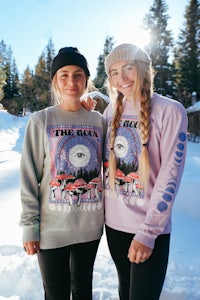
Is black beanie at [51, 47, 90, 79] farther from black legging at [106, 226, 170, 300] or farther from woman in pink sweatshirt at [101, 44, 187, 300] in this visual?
black legging at [106, 226, 170, 300]

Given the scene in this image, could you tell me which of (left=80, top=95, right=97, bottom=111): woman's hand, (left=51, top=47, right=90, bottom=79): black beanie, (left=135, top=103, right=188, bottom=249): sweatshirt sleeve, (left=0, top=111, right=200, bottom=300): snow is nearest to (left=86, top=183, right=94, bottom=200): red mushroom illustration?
(left=135, top=103, right=188, bottom=249): sweatshirt sleeve

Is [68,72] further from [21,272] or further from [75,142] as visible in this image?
[21,272]

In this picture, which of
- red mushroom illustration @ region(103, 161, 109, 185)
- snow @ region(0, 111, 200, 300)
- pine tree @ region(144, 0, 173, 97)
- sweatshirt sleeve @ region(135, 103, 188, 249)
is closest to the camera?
sweatshirt sleeve @ region(135, 103, 188, 249)

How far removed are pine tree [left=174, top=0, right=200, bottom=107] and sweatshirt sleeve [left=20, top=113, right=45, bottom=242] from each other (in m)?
28.2

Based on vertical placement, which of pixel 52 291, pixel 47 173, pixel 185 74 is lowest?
pixel 52 291

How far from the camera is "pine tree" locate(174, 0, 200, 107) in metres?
28.3

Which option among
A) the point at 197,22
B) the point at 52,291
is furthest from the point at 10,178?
the point at 197,22

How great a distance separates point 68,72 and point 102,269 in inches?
87.8

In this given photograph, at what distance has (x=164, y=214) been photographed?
1678mm

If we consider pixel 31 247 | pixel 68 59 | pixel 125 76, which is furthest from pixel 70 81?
pixel 31 247

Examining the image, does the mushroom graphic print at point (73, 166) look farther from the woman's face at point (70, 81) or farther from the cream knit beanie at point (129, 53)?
the cream knit beanie at point (129, 53)

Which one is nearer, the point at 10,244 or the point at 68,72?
the point at 68,72

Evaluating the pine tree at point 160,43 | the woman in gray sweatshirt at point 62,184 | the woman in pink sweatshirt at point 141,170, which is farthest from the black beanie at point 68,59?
the pine tree at point 160,43

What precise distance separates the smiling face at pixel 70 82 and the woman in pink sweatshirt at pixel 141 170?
0.22m
